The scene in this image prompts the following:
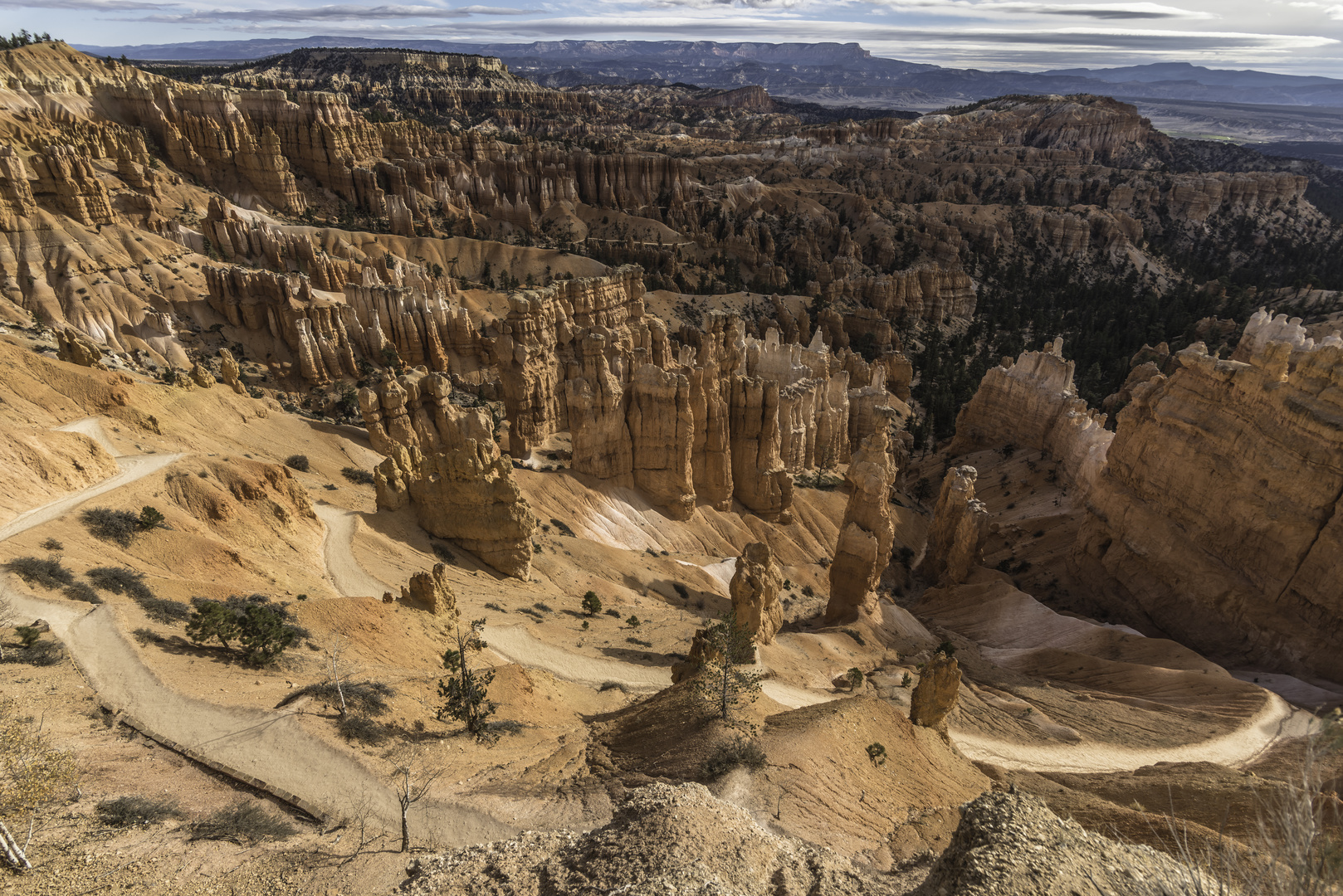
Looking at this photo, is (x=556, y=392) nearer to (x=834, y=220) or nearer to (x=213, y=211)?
(x=213, y=211)

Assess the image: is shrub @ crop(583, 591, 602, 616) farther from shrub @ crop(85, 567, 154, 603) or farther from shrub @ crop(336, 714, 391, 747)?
shrub @ crop(85, 567, 154, 603)

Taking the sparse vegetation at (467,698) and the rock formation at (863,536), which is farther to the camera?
the rock formation at (863,536)

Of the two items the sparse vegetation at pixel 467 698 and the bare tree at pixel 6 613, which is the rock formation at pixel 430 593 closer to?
the sparse vegetation at pixel 467 698

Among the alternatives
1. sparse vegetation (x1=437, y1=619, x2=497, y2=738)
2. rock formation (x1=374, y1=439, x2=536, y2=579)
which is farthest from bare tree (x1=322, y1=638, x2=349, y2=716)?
rock formation (x1=374, y1=439, x2=536, y2=579)

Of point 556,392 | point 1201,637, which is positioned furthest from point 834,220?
point 1201,637

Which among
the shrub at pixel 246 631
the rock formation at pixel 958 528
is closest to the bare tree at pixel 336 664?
the shrub at pixel 246 631

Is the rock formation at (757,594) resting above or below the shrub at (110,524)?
below
